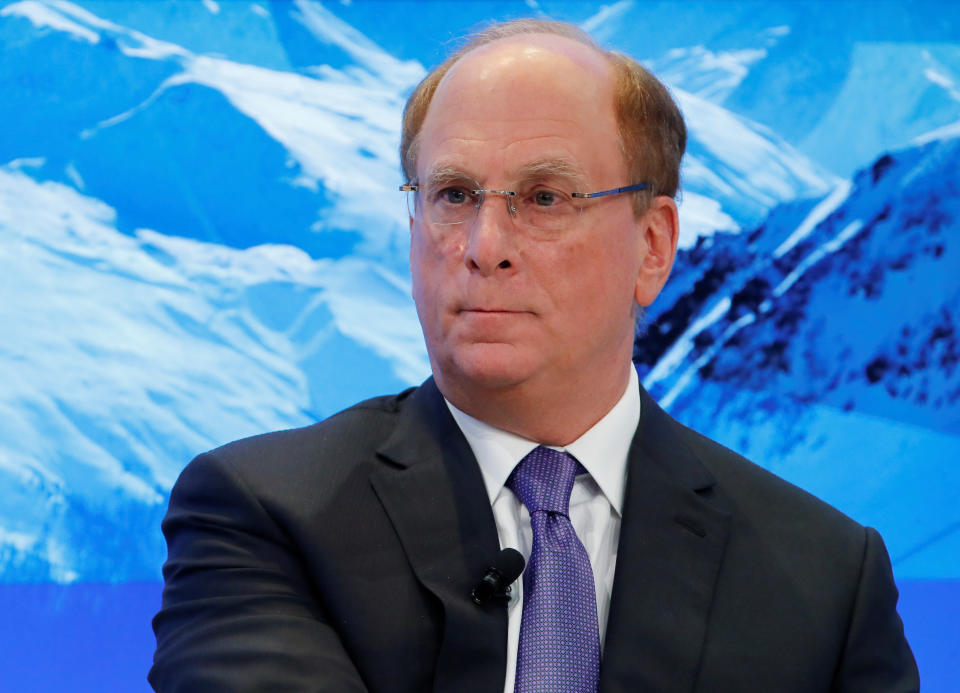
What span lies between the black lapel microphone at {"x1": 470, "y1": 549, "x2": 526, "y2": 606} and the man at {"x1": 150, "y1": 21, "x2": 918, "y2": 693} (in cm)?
2

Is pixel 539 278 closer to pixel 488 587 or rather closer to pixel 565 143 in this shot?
pixel 565 143

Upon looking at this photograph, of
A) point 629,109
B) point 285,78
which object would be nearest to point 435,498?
point 629,109

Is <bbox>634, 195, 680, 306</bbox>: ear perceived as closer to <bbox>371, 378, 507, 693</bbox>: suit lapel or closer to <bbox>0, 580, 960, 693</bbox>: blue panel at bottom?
<bbox>371, 378, 507, 693</bbox>: suit lapel

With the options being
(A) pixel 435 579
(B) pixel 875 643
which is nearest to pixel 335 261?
(A) pixel 435 579

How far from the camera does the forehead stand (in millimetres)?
1984

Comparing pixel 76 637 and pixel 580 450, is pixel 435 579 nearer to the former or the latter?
pixel 580 450

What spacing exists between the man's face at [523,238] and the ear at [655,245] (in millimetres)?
73

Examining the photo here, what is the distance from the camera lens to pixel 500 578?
1763 millimetres

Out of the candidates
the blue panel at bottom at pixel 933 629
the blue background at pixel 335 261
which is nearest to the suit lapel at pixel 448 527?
the blue background at pixel 335 261

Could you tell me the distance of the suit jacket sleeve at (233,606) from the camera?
66.2 inches

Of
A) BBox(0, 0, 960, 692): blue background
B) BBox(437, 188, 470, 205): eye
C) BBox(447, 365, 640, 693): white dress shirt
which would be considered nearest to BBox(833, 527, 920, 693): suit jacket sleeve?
BBox(447, 365, 640, 693): white dress shirt

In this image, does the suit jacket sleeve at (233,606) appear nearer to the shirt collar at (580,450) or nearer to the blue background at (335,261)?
the shirt collar at (580,450)

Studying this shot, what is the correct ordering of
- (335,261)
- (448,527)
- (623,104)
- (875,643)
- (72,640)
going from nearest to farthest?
(448,527) < (875,643) < (623,104) < (72,640) < (335,261)

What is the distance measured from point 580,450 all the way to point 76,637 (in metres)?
1.86
